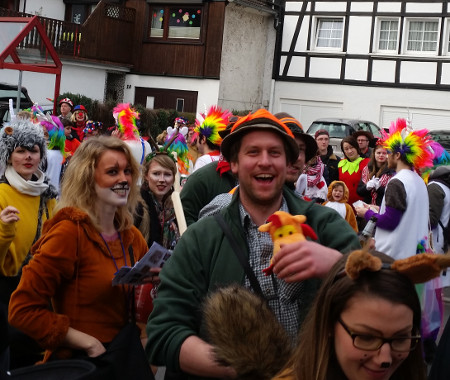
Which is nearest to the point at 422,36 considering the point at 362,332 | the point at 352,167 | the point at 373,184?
the point at 352,167

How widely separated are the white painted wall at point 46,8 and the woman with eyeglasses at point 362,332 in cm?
3021

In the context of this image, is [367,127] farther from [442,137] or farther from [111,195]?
[111,195]

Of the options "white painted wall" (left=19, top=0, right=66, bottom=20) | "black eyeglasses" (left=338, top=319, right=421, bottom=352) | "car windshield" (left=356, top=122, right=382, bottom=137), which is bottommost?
"black eyeglasses" (left=338, top=319, right=421, bottom=352)

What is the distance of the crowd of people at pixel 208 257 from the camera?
2.23 meters

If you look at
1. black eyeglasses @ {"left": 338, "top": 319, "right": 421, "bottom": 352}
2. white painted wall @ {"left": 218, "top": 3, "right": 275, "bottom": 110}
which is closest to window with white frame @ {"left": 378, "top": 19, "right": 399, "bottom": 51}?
white painted wall @ {"left": 218, "top": 3, "right": 275, "bottom": 110}

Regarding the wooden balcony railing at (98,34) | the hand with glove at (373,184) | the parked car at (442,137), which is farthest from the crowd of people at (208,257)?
the wooden balcony railing at (98,34)

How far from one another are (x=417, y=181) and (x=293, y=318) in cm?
408

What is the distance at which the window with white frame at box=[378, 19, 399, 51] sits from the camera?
27.7m

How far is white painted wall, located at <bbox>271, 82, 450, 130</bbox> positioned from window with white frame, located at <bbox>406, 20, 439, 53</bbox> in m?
1.68

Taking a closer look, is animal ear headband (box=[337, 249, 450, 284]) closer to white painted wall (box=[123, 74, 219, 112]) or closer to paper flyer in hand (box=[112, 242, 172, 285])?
paper flyer in hand (box=[112, 242, 172, 285])

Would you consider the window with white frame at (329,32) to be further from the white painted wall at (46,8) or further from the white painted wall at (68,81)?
the white painted wall at (46,8)

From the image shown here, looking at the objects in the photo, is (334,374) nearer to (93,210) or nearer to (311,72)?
(93,210)

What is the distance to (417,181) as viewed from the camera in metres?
6.56

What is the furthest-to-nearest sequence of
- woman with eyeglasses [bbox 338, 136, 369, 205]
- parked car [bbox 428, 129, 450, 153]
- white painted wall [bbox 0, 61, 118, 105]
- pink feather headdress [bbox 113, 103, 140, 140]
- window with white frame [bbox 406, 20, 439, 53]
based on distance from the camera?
white painted wall [bbox 0, 61, 118, 105] → window with white frame [bbox 406, 20, 439, 53] → parked car [bbox 428, 129, 450, 153] → woman with eyeglasses [bbox 338, 136, 369, 205] → pink feather headdress [bbox 113, 103, 140, 140]
